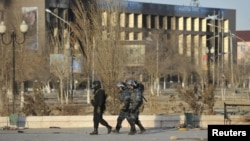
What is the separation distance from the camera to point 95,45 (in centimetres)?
2788

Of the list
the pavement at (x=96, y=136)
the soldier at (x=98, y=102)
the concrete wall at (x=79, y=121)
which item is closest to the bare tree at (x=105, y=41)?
the concrete wall at (x=79, y=121)

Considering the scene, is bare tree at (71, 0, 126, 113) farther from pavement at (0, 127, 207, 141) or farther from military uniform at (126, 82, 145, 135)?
military uniform at (126, 82, 145, 135)

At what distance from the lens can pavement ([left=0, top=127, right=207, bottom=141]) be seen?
17234mm

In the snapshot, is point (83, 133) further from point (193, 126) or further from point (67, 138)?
point (193, 126)

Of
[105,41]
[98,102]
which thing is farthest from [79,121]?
[105,41]

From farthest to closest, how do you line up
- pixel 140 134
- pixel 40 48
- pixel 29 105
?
pixel 40 48 → pixel 29 105 → pixel 140 134

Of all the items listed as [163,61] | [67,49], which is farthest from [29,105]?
[163,61]

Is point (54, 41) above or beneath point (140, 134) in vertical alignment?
above

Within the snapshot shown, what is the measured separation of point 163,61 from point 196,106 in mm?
47595

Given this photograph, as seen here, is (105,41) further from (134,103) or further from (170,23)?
(170,23)

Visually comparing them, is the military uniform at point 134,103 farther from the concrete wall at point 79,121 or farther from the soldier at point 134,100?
the concrete wall at point 79,121

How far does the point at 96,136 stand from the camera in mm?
18125

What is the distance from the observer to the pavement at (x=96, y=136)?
679 inches

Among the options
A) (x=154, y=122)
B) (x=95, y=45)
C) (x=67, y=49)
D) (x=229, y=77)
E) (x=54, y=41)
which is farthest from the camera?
(x=229, y=77)
